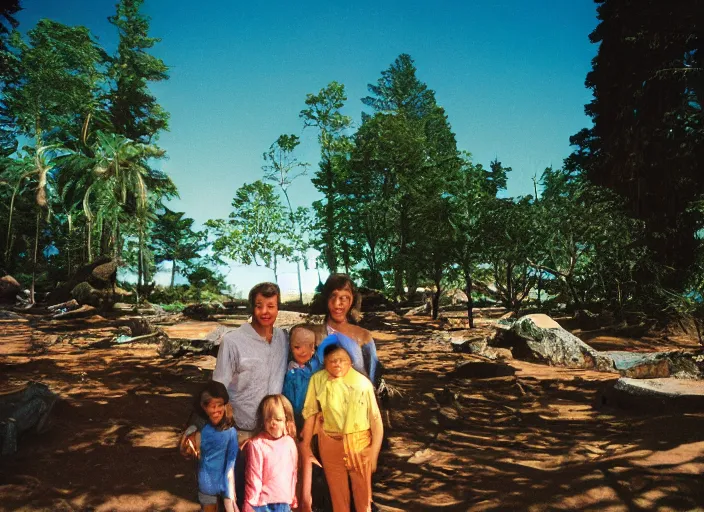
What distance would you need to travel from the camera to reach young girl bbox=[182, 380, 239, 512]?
7.49 ft

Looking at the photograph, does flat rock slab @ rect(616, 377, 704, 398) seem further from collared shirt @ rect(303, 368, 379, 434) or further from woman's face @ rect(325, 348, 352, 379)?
woman's face @ rect(325, 348, 352, 379)

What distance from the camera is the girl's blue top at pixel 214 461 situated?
2287 mm

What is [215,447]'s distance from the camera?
2.29 m

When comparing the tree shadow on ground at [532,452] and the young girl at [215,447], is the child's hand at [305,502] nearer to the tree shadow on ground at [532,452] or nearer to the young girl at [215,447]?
the young girl at [215,447]

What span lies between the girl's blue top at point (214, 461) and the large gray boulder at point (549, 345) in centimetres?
898

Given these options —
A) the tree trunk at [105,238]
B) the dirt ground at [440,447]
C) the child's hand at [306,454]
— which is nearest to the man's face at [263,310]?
the child's hand at [306,454]

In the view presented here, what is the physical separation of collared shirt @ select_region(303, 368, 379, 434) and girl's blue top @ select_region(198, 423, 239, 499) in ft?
1.50

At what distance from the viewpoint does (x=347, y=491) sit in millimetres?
2498

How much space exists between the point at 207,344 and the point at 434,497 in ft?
27.1

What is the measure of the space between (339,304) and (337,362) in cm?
45

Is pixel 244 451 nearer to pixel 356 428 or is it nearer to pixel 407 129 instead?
pixel 356 428

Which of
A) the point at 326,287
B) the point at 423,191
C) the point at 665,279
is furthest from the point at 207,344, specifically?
the point at 423,191

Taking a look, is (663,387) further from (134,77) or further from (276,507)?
(134,77)

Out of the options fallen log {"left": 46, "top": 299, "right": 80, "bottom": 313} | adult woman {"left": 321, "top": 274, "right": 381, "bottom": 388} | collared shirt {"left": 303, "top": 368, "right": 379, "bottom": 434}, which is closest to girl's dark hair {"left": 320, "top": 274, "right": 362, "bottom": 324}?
adult woman {"left": 321, "top": 274, "right": 381, "bottom": 388}
